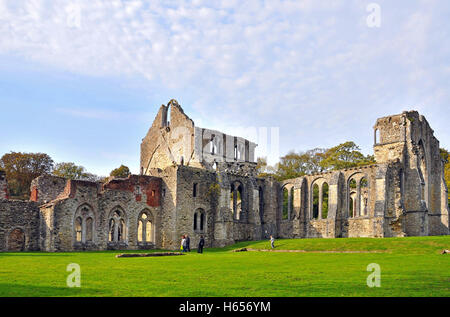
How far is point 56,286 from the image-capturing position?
1159 centimetres

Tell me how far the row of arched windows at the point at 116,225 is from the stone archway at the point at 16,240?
355 centimetres

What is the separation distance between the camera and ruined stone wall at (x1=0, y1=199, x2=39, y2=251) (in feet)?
111

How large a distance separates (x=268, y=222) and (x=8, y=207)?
75.9 ft

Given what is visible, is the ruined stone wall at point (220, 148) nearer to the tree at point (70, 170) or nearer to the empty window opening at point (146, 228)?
the empty window opening at point (146, 228)

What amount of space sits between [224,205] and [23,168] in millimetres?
29422

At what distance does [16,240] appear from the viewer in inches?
1377

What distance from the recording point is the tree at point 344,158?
5931 cm

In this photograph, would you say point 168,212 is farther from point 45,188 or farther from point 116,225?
point 45,188

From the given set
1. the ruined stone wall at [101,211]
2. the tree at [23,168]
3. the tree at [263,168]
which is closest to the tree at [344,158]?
the tree at [263,168]

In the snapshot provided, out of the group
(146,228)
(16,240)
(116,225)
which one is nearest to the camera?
(16,240)

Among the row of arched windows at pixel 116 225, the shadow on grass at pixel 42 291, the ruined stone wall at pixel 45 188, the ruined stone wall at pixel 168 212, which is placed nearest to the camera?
the shadow on grass at pixel 42 291

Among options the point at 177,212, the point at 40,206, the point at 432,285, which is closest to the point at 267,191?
the point at 177,212

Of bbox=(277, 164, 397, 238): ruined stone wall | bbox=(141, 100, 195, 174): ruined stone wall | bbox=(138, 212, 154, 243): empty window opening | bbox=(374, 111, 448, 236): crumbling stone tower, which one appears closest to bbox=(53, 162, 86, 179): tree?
bbox=(141, 100, 195, 174): ruined stone wall

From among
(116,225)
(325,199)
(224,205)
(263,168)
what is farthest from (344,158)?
(116,225)
